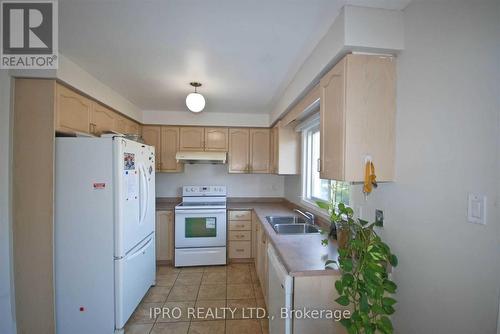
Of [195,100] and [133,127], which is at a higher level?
[195,100]

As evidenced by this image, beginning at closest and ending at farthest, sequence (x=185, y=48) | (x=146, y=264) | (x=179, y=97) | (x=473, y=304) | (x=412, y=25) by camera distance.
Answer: (x=473, y=304), (x=412, y=25), (x=185, y=48), (x=146, y=264), (x=179, y=97)

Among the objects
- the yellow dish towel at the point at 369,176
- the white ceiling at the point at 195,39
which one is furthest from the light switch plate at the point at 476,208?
the white ceiling at the point at 195,39

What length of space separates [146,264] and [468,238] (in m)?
2.63

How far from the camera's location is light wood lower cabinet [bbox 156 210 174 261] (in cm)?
306

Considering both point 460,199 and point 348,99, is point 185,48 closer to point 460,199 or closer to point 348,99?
point 348,99

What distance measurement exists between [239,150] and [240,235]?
53.2 inches

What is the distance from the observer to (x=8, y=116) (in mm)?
1588

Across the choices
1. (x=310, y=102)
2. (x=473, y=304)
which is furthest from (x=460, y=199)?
(x=310, y=102)

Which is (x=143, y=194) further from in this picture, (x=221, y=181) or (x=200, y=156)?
(x=221, y=181)

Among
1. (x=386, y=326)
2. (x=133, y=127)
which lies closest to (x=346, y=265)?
(x=386, y=326)

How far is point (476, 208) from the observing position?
843 mm

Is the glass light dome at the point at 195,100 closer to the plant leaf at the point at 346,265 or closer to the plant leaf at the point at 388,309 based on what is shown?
the plant leaf at the point at 346,265

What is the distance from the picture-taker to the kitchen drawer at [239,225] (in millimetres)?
3184
